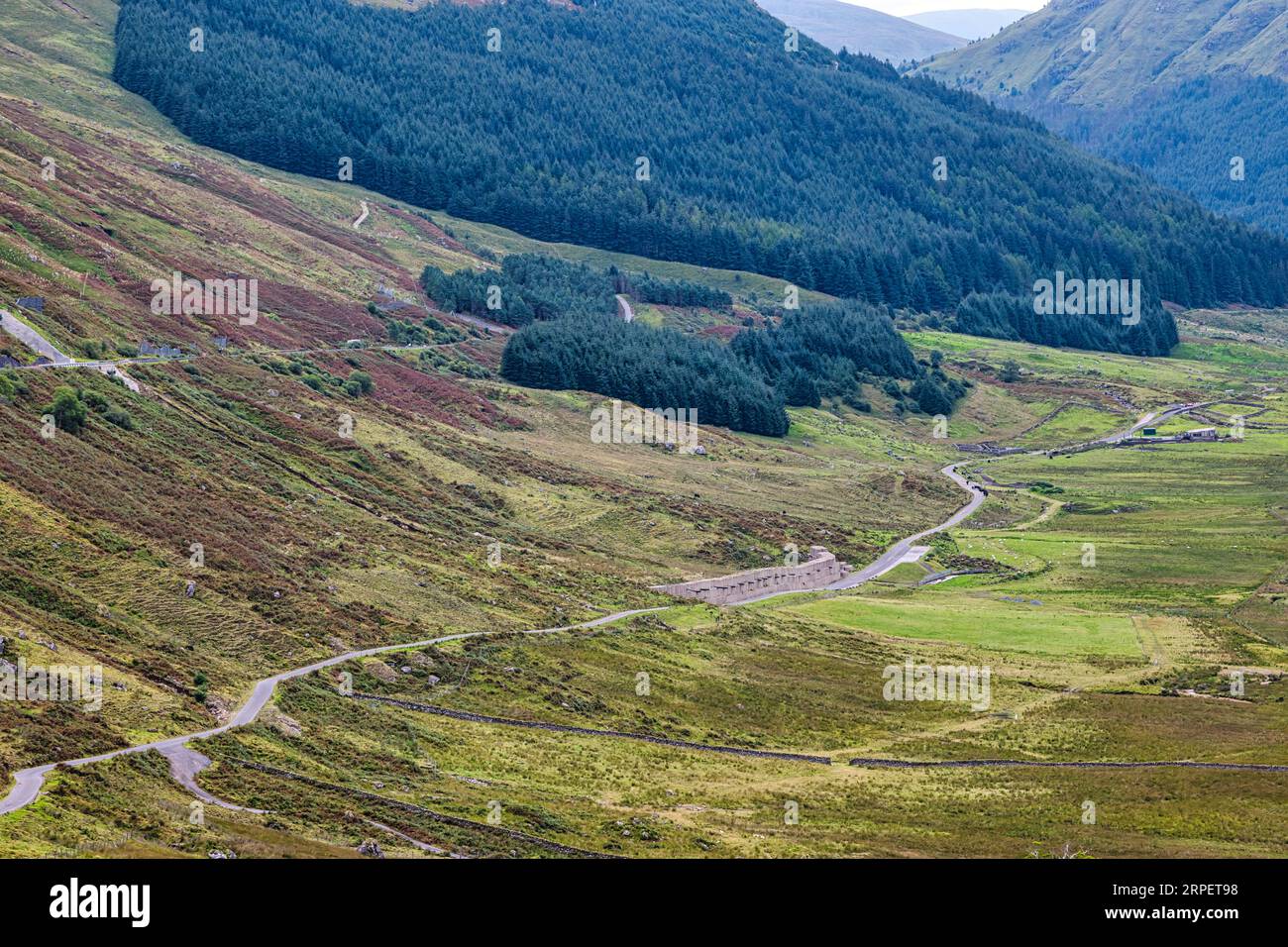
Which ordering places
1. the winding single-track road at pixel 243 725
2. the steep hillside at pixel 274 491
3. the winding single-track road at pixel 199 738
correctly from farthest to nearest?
the steep hillside at pixel 274 491 < the winding single-track road at pixel 243 725 < the winding single-track road at pixel 199 738

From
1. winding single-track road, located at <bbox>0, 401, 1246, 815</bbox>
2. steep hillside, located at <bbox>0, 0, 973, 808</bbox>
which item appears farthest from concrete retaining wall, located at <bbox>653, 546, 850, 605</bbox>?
steep hillside, located at <bbox>0, 0, 973, 808</bbox>

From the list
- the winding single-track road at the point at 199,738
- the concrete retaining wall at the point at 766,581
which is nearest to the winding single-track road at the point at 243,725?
the winding single-track road at the point at 199,738

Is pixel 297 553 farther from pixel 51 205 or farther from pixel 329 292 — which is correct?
pixel 329 292

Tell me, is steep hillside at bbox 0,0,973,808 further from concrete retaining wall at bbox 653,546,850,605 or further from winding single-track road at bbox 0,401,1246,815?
concrete retaining wall at bbox 653,546,850,605

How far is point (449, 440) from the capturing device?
155000 millimetres

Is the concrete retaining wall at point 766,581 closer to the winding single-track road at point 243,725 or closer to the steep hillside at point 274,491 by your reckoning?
the winding single-track road at point 243,725

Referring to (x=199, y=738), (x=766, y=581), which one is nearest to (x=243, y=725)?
(x=199, y=738)

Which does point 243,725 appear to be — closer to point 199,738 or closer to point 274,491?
point 199,738

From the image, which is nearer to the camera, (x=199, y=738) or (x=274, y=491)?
(x=199, y=738)

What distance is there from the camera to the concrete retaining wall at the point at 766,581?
126 meters

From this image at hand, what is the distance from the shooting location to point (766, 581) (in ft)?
436
